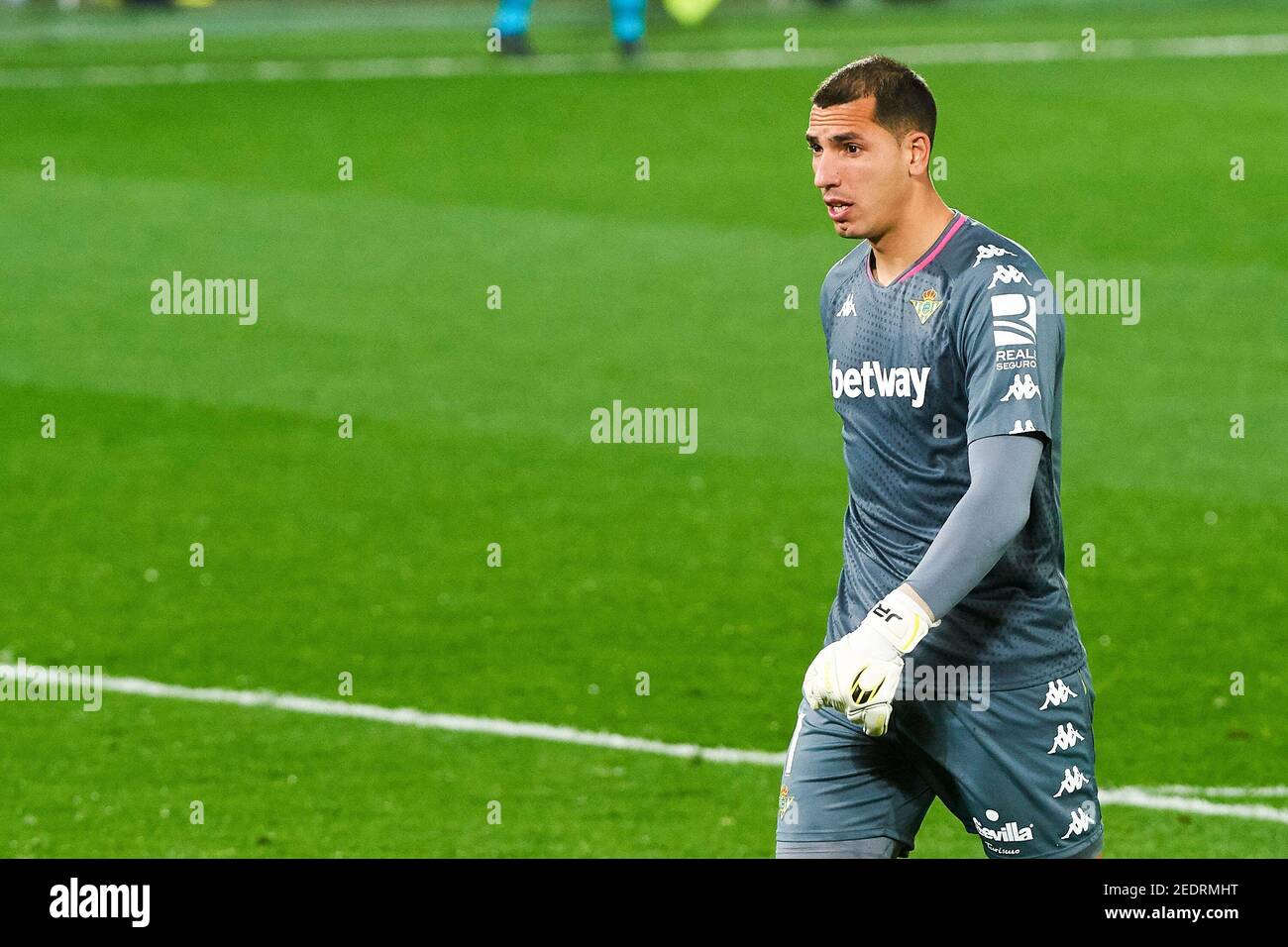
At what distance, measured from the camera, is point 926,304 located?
5027 mm

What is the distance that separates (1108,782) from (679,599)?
9.17 ft

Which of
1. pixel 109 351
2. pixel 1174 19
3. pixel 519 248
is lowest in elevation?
pixel 109 351

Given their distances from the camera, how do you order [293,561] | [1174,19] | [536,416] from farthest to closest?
[1174,19], [536,416], [293,561]

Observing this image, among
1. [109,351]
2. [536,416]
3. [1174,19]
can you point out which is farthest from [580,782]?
[1174,19]

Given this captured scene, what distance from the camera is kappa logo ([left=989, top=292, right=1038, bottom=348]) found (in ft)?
15.7

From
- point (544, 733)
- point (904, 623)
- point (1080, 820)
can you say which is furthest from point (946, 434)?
point (544, 733)

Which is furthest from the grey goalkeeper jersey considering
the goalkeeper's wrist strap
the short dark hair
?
the goalkeeper's wrist strap

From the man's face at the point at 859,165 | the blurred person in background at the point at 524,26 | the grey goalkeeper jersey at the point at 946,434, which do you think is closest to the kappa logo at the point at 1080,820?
the grey goalkeeper jersey at the point at 946,434

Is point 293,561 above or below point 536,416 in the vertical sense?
below

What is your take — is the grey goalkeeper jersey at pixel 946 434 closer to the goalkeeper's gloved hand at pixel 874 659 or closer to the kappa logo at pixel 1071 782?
the kappa logo at pixel 1071 782

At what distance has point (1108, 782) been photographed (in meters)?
7.90

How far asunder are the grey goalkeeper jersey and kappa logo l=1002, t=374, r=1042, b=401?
9 centimetres

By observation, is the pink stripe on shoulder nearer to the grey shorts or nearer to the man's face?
the man's face
